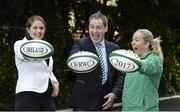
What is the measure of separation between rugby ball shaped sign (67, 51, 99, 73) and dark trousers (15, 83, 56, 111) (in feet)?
1.52

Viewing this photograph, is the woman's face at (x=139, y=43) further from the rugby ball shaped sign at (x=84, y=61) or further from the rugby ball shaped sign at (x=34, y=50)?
the rugby ball shaped sign at (x=34, y=50)

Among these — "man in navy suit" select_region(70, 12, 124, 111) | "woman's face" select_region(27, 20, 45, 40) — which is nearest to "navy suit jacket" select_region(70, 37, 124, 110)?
"man in navy suit" select_region(70, 12, 124, 111)

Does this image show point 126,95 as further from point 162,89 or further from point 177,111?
point 162,89

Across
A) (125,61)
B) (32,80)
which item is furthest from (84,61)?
(32,80)

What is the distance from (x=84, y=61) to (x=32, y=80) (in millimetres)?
585

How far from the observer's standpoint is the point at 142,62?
491 centimetres

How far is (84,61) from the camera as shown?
16.7ft

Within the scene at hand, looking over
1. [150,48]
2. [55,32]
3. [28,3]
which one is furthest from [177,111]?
[150,48]

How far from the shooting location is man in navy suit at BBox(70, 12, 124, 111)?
5.23 metres

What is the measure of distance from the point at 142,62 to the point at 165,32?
29.1 feet

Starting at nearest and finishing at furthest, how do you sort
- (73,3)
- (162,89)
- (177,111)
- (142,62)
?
(142,62) < (177,111) < (73,3) < (162,89)

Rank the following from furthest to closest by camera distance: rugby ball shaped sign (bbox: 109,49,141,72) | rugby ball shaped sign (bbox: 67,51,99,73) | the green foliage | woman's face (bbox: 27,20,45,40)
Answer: the green foliage → woman's face (bbox: 27,20,45,40) → rugby ball shaped sign (bbox: 67,51,99,73) → rugby ball shaped sign (bbox: 109,49,141,72)

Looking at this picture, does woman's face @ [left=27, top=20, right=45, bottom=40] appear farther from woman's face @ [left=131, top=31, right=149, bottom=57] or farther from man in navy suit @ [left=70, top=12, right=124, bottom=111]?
woman's face @ [left=131, top=31, right=149, bottom=57]

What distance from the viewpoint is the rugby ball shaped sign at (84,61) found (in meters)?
5.06
